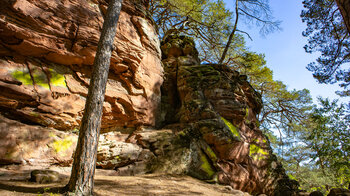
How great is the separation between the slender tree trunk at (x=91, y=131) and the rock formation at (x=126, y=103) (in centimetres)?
311

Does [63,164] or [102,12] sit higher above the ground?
[102,12]

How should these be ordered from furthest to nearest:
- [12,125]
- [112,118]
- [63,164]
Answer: [112,118], [63,164], [12,125]

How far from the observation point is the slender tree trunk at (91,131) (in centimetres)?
362

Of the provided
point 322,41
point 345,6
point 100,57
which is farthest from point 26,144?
point 322,41

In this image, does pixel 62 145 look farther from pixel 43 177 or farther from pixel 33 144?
pixel 43 177

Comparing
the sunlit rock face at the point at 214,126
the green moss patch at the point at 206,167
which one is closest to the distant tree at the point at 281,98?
the sunlit rock face at the point at 214,126

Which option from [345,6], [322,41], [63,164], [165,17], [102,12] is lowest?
[63,164]

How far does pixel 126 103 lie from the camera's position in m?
8.66

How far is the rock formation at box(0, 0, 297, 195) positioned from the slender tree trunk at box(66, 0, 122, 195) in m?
3.11

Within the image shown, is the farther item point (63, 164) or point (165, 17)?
point (165, 17)

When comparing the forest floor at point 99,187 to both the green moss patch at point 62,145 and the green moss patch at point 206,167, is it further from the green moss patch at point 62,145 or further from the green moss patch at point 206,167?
the green moss patch at point 206,167

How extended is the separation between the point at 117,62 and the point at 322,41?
968 cm

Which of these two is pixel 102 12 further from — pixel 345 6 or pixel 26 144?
pixel 345 6

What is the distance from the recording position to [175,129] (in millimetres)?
8953
